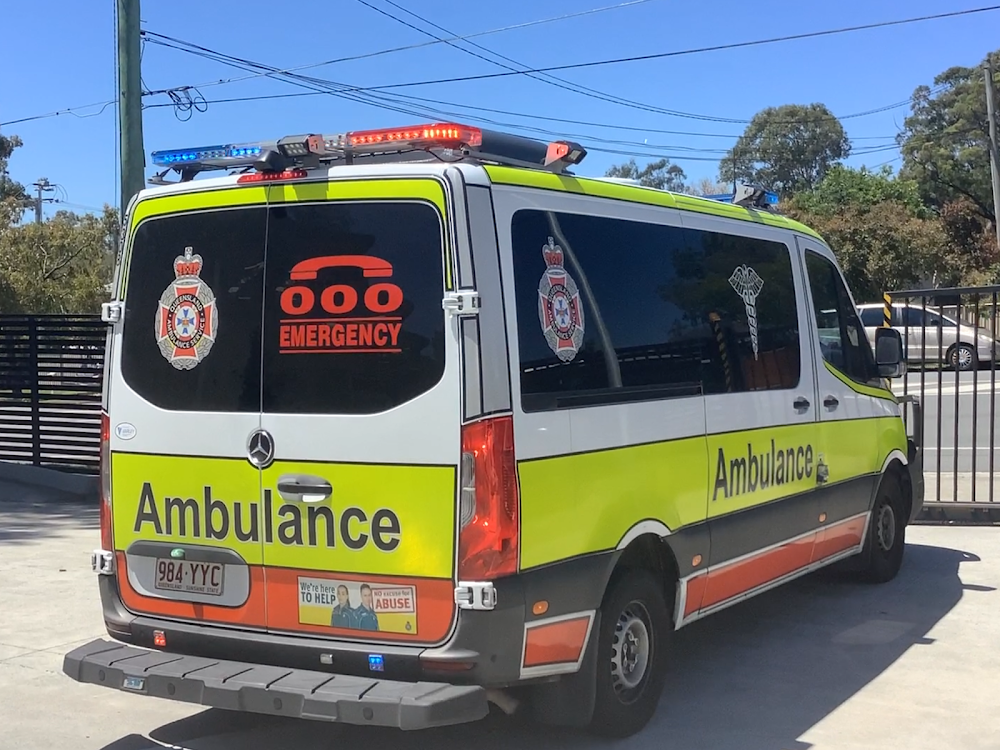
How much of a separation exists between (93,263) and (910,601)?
32.7m

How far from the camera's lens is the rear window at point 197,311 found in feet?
15.6

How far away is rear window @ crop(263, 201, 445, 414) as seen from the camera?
437 cm

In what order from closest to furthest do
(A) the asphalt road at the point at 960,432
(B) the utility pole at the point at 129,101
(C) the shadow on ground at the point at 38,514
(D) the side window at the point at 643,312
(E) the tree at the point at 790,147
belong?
(D) the side window at the point at 643,312 → (A) the asphalt road at the point at 960,432 → (C) the shadow on ground at the point at 38,514 → (B) the utility pole at the point at 129,101 → (E) the tree at the point at 790,147

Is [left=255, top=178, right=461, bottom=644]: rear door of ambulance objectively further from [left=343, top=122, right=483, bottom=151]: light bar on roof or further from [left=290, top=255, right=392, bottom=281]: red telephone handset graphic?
[left=343, top=122, right=483, bottom=151]: light bar on roof

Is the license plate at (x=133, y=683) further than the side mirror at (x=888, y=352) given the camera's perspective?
No

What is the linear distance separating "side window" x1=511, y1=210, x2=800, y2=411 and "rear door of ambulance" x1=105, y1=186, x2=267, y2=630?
1174 mm

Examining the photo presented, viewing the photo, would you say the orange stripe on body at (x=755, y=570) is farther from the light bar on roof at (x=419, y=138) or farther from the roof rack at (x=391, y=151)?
the light bar on roof at (x=419, y=138)

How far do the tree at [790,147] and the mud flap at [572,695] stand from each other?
79883 mm

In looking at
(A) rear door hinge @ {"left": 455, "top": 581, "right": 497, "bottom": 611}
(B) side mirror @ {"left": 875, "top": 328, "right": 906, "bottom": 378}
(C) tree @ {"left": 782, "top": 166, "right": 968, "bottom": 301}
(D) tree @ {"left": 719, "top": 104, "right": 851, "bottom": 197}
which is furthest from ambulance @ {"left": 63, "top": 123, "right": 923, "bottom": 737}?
(D) tree @ {"left": 719, "top": 104, "right": 851, "bottom": 197}

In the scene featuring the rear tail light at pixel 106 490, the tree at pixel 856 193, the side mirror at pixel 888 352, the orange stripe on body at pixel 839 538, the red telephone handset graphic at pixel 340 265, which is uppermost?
the tree at pixel 856 193

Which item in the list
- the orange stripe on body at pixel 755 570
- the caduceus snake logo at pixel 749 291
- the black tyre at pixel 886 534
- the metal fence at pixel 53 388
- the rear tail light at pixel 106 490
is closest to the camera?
the rear tail light at pixel 106 490

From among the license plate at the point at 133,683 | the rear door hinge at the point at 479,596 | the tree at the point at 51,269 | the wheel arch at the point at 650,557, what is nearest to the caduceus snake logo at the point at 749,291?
the wheel arch at the point at 650,557

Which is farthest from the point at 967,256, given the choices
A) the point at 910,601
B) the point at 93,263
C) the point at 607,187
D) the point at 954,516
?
the point at 607,187

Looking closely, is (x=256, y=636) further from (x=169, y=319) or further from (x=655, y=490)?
(x=655, y=490)
